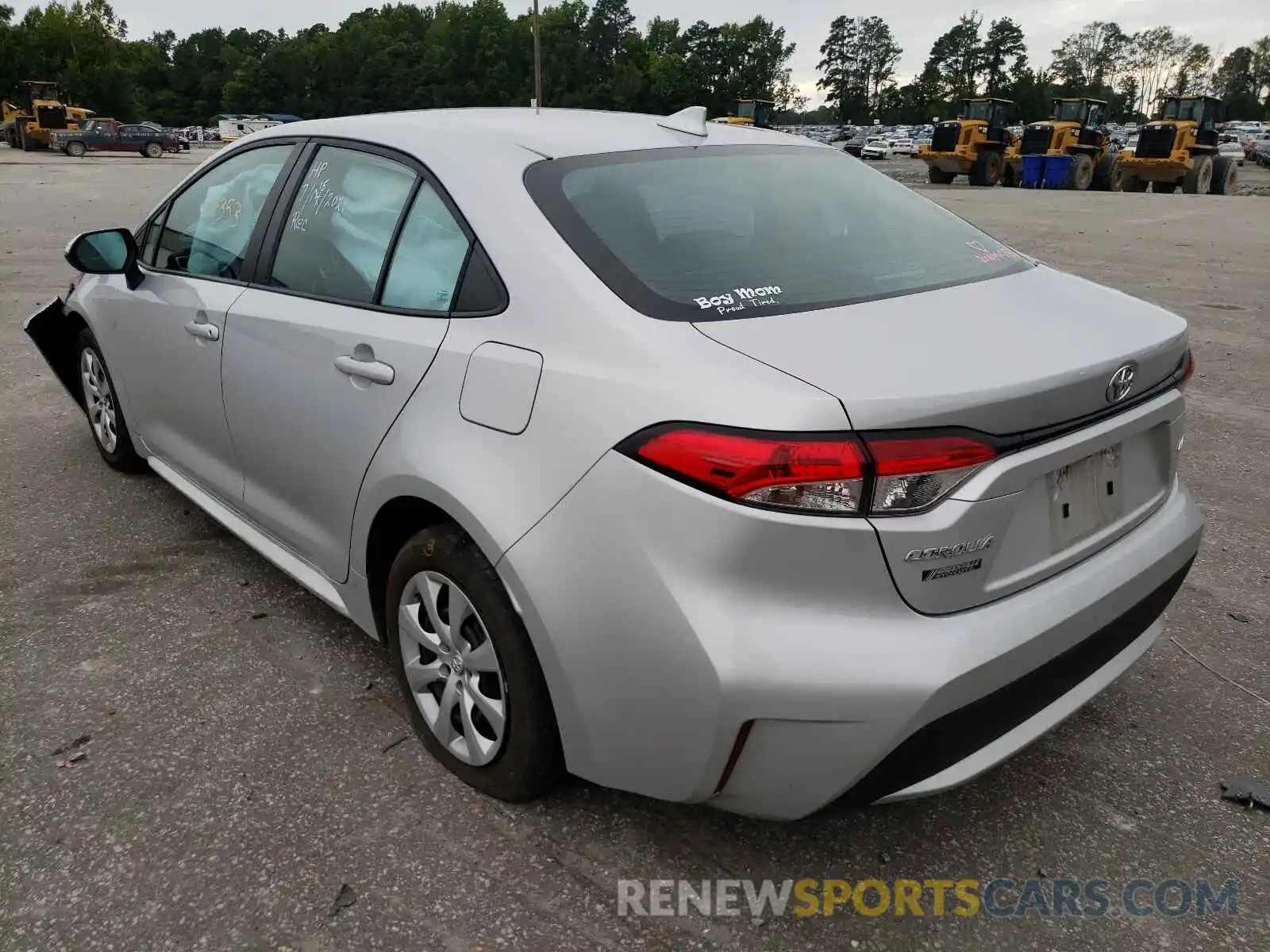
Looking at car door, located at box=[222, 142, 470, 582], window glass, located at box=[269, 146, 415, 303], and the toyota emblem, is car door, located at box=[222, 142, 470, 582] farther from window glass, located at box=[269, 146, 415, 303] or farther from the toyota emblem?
the toyota emblem

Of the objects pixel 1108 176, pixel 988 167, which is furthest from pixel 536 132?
pixel 1108 176

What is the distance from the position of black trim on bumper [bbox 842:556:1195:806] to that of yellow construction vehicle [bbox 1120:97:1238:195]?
2857 cm

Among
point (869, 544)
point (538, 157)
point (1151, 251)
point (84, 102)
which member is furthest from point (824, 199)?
point (84, 102)

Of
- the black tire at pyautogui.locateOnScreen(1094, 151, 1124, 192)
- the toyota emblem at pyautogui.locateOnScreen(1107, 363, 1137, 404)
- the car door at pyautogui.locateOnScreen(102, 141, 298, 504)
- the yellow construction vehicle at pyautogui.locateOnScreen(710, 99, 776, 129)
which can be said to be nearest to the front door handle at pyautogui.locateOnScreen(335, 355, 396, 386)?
the car door at pyautogui.locateOnScreen(102, 141, 298, 504)

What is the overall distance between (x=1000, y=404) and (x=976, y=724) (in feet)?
1.98

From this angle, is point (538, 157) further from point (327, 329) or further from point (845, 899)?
point (845, 899)

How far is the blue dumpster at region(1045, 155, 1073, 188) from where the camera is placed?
27.7 m

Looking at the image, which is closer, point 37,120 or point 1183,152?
point 1183,152

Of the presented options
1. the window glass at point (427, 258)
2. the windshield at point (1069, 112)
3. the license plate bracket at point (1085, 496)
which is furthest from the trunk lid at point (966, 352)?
the windshield at point (1069, 112)

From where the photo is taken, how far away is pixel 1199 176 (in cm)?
2639

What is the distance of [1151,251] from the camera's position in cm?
1316

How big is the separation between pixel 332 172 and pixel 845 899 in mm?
2339

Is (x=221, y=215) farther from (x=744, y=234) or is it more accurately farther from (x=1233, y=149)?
(x=1233, y=149)

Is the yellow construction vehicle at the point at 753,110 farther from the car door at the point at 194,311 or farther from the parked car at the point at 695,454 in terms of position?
the parked car at the point at 695,454
